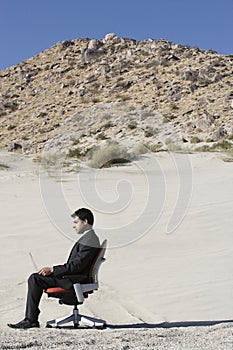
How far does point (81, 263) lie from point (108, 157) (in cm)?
1377

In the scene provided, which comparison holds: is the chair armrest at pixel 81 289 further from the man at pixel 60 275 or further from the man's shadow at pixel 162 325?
the man's shadow at pixel 162 325

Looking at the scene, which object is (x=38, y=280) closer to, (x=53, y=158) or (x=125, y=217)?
(x=125, y=217)

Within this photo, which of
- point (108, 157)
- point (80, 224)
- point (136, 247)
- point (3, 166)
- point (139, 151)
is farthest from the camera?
point (139, 151)

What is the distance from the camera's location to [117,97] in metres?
36.4

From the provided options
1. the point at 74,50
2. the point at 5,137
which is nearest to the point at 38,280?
the point at 5,137

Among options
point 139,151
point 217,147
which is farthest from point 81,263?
point 217,147

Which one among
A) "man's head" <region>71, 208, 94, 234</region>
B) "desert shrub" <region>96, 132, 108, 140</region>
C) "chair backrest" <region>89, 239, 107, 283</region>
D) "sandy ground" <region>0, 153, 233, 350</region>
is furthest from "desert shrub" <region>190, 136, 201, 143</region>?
"chair backrest" <region>89, 239, 107, 283</region>

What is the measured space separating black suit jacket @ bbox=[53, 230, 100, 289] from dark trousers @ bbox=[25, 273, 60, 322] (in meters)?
0.06

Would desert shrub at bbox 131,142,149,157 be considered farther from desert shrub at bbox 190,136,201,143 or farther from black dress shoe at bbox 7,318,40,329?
black dress shoe at bbox 7,318,40,329

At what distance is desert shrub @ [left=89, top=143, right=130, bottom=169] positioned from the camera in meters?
19.5

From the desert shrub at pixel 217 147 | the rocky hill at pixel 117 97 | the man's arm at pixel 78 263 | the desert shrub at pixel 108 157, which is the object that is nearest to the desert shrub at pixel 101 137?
the rocky hill at pixel 117 97

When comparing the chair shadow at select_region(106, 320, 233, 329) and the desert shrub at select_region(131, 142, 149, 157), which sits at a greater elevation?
the desert shrub at select_region(131, 142, 149, 157)

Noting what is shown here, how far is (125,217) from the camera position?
1300 centimetres

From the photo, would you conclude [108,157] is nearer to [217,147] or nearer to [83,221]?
[217,147]
